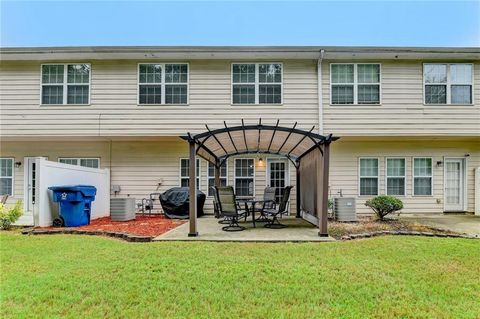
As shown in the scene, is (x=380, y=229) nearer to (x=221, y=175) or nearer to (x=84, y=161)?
(x=221, y=175)

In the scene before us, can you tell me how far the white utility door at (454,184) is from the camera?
37.3 ft

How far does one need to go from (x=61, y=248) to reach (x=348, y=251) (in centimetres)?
520

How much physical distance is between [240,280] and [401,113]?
9070 millimetres

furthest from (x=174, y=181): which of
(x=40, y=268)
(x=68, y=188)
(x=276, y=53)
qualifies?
(x=40, y=268)

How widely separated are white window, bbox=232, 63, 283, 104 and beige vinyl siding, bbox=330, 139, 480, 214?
2940mm

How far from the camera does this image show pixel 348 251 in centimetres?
561

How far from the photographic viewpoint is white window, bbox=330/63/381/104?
35.5ft

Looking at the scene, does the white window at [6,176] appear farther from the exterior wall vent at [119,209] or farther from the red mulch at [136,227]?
the exterior wall vent at [119,209]

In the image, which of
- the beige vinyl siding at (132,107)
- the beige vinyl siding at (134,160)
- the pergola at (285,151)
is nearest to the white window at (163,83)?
the beige vinyl siding at (132,107)

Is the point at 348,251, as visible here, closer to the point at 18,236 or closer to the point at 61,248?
the point at 61,248

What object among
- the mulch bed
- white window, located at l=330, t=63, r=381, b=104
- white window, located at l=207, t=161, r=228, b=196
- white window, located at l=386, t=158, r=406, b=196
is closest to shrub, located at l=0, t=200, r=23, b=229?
white window, located at l=207, t=161, r=228, b=196

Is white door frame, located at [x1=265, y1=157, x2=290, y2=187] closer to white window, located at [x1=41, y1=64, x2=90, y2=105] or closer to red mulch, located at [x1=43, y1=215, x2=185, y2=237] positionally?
red mulch, located at [x1=43, y1=215, x2=185, y2=237]

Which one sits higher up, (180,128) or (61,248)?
(180,128)

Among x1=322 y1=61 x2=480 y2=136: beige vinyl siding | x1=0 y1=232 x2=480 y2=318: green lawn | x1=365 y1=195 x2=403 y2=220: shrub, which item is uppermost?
x1=322 y1=61 x2=480 y2=136: beige vinyl siding
